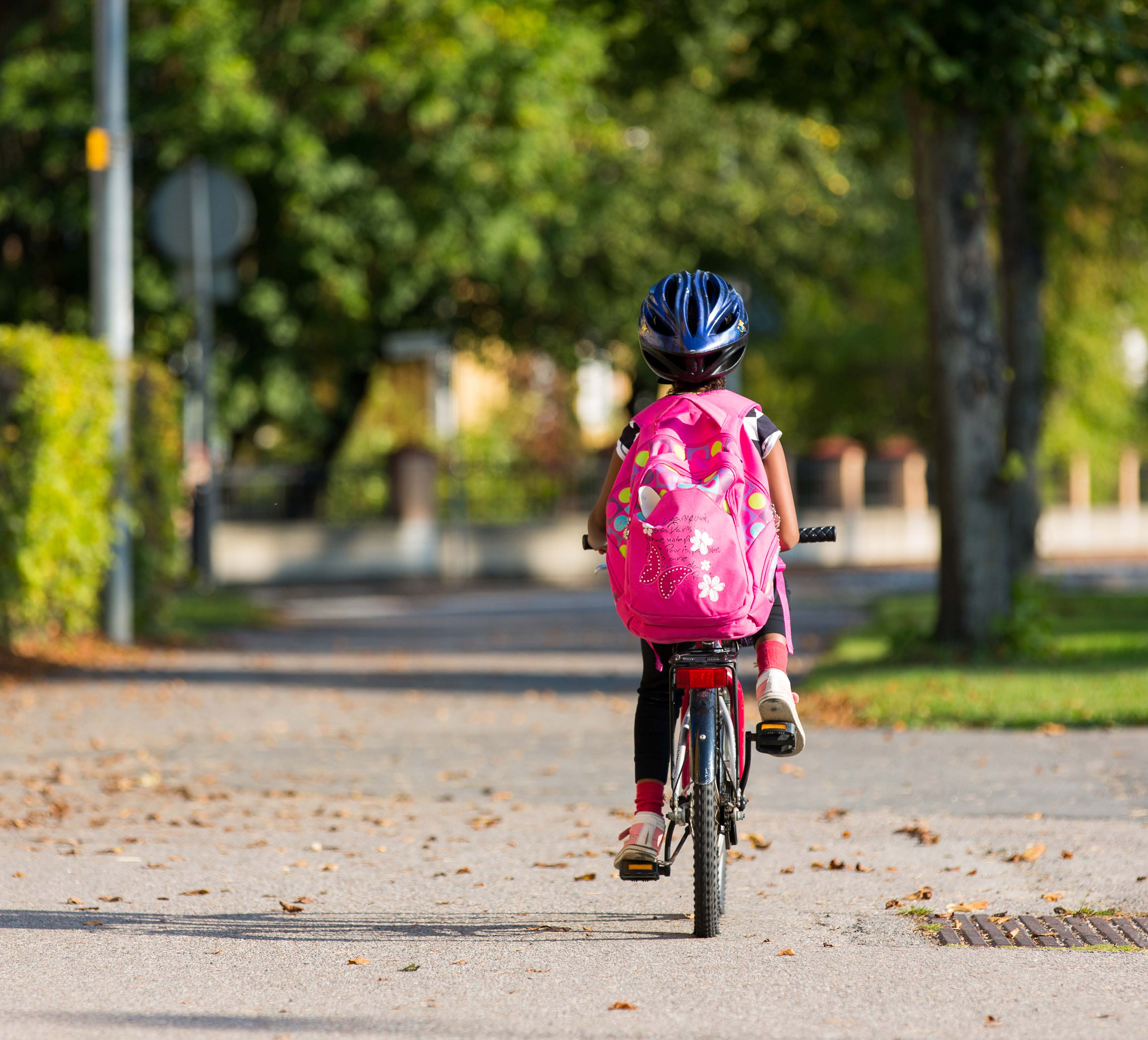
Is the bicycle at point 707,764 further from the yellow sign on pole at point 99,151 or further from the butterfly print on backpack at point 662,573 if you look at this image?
the yellow sign on pole at point 99,151

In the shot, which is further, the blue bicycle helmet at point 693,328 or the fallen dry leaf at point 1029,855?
the fallen dry leaf at point 1029,855

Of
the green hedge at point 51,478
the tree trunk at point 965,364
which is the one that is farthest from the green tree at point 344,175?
the green hedge at point 51,478

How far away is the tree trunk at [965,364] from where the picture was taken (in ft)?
40.1

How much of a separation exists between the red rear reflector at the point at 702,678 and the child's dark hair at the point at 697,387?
80 cm

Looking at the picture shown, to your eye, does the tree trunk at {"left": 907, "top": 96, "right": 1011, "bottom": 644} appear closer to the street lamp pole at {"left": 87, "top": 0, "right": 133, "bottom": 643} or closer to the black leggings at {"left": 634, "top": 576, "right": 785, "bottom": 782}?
the street lamp pole at {"left": 87, "top": 0, "right": 133, "bottom": 643}

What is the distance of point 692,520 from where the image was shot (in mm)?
5008

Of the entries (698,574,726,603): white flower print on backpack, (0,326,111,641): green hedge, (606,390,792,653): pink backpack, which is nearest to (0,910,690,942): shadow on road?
(606,390,792,653): pink backpack

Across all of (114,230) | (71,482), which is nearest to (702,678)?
(71,482)

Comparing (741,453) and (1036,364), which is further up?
(1036,364)

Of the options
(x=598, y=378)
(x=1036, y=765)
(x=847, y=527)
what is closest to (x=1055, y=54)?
(x=1036, y=765)

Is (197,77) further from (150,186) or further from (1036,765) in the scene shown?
(1036,765)

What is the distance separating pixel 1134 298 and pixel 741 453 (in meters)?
25.7

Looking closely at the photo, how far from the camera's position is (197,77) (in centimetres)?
2234

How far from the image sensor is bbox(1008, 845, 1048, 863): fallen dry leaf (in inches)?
245
